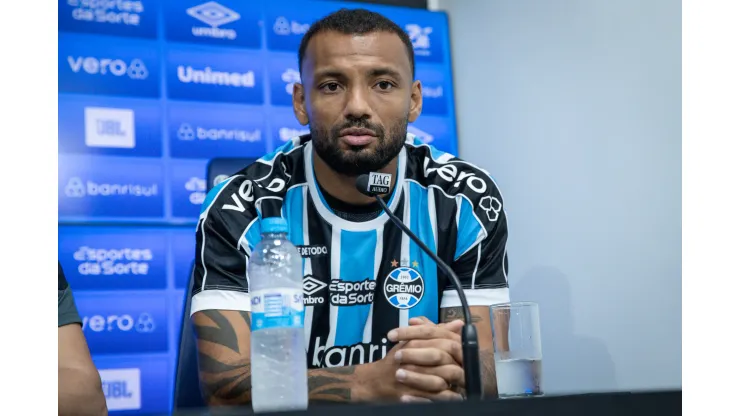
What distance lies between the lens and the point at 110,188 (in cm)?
336

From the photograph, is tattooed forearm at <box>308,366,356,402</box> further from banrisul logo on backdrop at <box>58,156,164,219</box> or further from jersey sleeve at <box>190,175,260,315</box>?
banrisul logo on backdrop at <box>58,156,164,219</box>

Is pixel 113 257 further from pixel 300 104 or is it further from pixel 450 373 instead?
pixel 450 373

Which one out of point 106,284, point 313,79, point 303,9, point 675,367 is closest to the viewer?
point 313,79

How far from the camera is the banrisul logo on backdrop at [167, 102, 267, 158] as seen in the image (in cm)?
351

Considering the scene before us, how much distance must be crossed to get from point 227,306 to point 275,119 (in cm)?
209

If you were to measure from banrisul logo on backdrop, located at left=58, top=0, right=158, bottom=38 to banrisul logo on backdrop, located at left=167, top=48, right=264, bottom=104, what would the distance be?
0.17 metres

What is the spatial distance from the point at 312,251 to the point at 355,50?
0.51 meters

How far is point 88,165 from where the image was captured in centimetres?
336

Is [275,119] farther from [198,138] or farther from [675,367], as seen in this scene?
[675,367]

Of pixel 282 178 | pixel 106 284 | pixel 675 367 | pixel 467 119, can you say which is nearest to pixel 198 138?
pixel 106 284

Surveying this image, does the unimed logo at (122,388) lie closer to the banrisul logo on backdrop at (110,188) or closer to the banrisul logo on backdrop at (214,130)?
the banrisul logo on backdrop at (110,188)

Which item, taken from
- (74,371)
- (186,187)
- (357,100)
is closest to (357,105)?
(357,100)

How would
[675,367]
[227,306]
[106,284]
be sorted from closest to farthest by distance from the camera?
[227,306] < [675,367] < [106,284]

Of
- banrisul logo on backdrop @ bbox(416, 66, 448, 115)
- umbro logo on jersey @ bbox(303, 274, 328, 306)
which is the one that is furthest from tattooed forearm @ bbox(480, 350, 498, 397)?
banrisul logo on backdrop @ bbox(416, 66, 448, 115)
